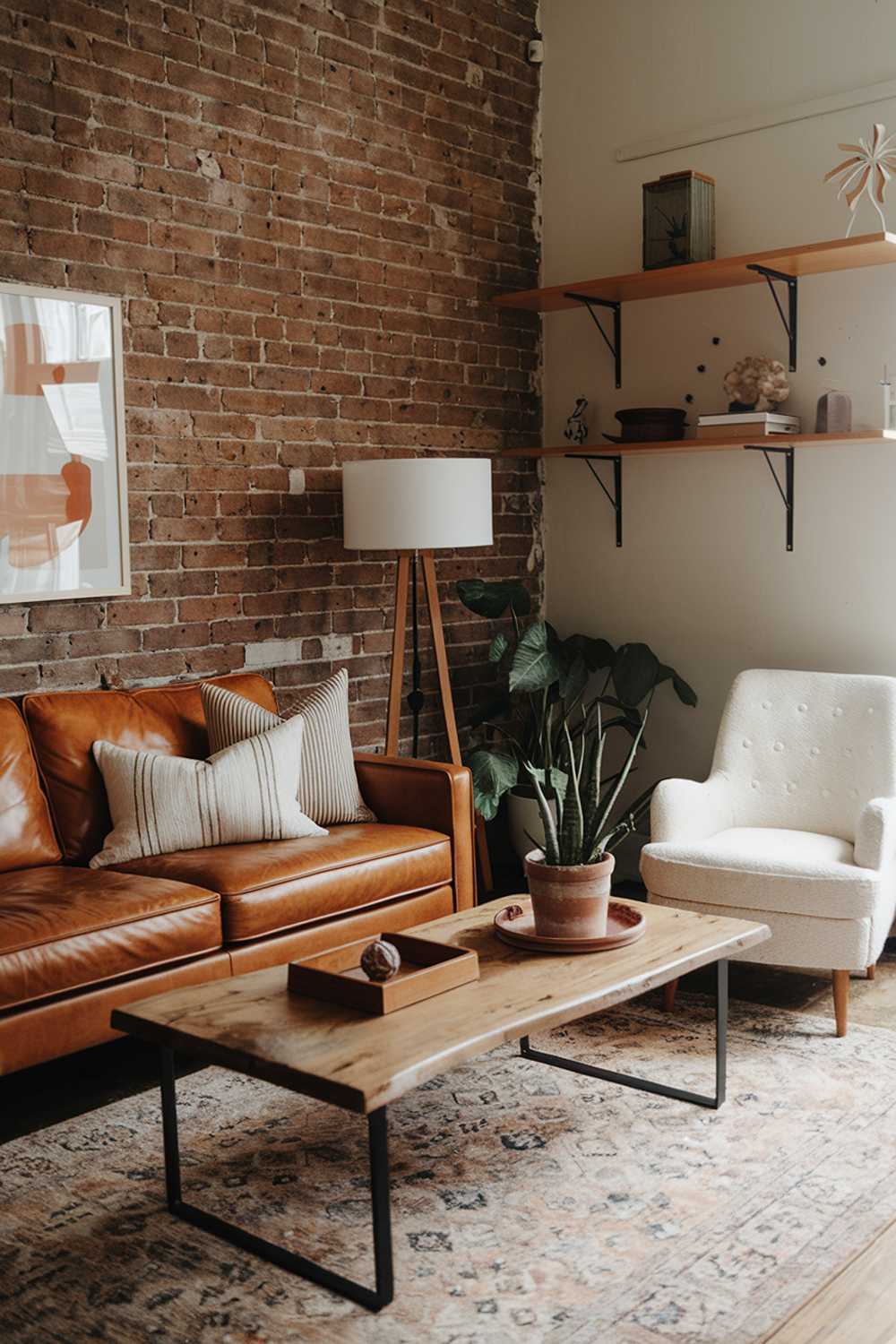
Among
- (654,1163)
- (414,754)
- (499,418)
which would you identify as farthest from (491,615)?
(654,1163)

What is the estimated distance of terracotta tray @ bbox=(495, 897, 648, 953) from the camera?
261 cm

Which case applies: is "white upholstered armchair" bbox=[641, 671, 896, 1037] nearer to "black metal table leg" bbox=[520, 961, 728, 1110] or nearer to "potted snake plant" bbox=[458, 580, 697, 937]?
"potted snake plant" bbox=[458, 580, 697, 937]

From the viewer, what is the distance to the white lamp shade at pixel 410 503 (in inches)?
154

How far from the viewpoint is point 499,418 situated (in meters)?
4.96

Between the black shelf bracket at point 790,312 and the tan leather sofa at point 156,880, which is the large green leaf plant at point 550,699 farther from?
the black shelf bracket at point 790,312

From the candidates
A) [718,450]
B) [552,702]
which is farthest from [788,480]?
[552,702]

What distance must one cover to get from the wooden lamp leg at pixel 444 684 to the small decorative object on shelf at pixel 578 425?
0.78m

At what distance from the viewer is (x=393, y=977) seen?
234cm

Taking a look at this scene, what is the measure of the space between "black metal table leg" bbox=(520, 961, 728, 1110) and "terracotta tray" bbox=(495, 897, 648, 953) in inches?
8.7

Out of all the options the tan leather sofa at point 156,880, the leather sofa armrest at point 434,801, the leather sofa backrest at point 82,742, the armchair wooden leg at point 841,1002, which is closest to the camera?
the tan leather sofa at point 156,880

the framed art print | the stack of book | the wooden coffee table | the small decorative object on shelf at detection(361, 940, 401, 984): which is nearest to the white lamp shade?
the framed art print

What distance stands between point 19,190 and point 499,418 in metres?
2.02

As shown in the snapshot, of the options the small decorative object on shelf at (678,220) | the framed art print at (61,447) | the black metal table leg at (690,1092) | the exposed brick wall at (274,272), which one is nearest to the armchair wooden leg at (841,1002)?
the black metal table leg at (690,1092)

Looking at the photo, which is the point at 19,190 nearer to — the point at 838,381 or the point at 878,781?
the point at 838,381
